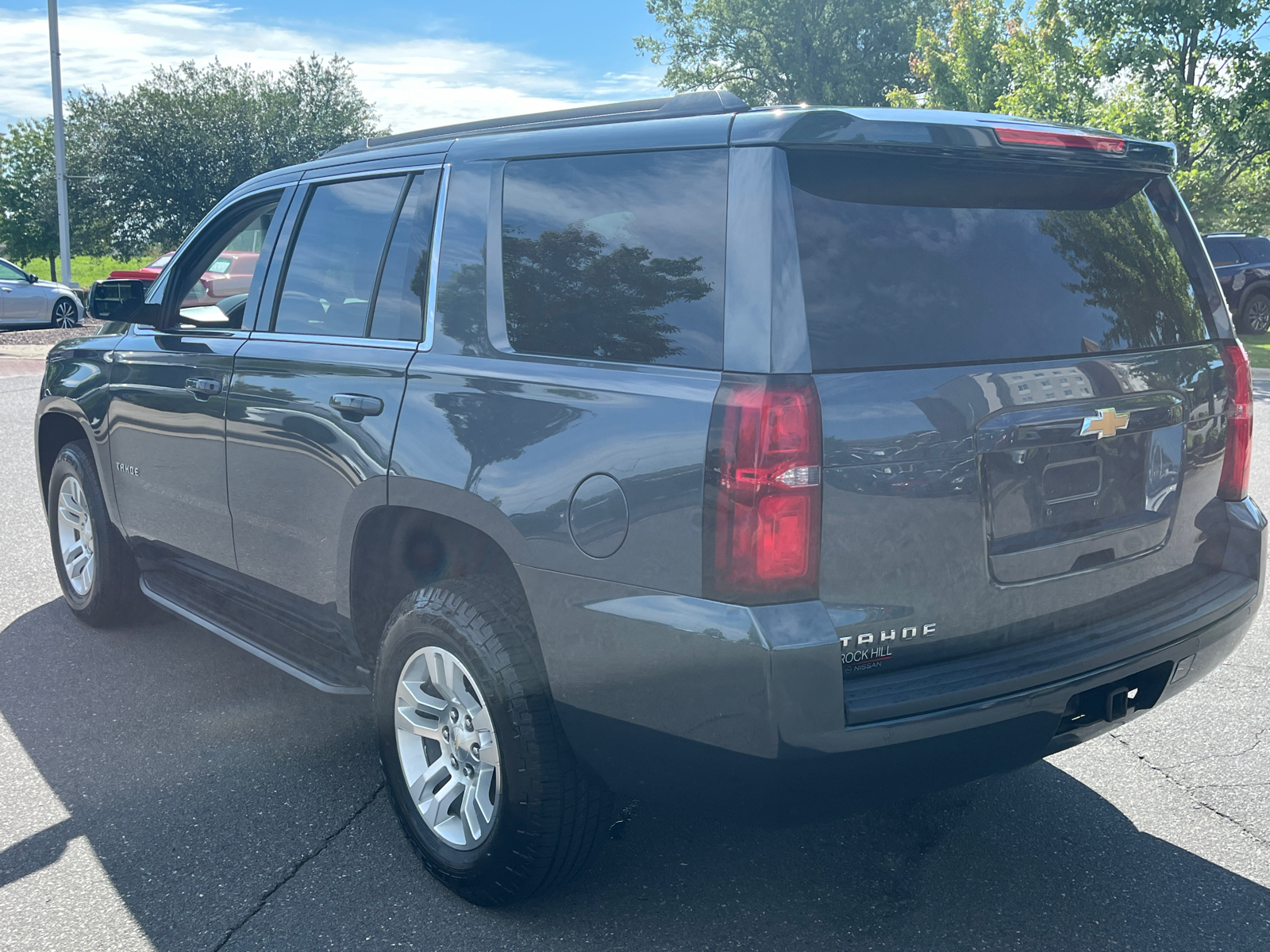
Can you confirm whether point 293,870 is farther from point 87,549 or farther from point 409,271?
point 87,549

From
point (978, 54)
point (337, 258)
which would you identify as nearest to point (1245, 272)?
point (978, 54)

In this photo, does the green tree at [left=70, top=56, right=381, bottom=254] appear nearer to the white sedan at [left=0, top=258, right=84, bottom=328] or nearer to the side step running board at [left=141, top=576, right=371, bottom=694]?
the white sedan at [left=0, top=258, right=84, bottom=328]

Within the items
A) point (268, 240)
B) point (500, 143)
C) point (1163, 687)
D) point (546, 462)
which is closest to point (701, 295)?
point (546, 462)

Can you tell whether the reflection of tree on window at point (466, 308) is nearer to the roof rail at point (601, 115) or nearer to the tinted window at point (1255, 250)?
the roof rail at point (601, 115)

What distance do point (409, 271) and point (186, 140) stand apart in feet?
154

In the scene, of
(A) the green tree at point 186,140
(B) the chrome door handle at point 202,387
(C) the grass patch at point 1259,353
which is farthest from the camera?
(A) the green tree at point 186,140

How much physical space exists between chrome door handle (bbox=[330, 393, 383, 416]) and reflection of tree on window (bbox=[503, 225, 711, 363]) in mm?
502

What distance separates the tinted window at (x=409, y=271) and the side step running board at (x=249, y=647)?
1.08 metres

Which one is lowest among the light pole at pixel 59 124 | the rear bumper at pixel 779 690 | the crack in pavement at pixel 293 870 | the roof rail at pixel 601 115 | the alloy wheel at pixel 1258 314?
the crack in pavement at pixel 293 870

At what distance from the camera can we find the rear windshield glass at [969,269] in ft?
8.03

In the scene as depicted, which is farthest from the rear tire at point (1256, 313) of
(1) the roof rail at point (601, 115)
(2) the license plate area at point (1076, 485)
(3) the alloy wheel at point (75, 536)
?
(3) the alloy wheel at point (75, 536)

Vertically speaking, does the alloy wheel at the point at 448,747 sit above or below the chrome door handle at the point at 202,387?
below

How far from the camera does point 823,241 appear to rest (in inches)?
96.3

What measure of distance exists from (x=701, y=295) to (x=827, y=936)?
160cm
